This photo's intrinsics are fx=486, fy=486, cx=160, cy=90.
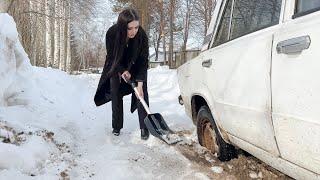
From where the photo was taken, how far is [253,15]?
3879 millimetres

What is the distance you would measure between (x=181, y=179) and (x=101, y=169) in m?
0.86

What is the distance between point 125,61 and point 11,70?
2.44 m

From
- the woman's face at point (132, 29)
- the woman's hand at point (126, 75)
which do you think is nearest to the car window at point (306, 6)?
the woman's face at point (132, 29)

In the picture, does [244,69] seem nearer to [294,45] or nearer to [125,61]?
[294,45]

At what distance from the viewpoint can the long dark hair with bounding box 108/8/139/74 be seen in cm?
580

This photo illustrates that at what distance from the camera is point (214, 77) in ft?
14.0

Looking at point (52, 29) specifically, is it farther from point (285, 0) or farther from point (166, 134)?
point (285, 0)

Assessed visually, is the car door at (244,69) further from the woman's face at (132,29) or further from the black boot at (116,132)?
the black boot at (116,132)

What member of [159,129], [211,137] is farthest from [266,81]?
[159,129]

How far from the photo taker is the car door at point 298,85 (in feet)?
8.68

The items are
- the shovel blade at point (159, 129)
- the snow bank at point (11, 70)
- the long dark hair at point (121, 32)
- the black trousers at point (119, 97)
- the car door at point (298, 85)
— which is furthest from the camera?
the snow bank at point (11, 70)

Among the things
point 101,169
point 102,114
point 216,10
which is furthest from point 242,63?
point 102,114

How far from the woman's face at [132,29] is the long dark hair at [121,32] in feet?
0.12

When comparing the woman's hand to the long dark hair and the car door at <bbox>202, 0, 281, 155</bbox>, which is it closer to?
the long dark hair
